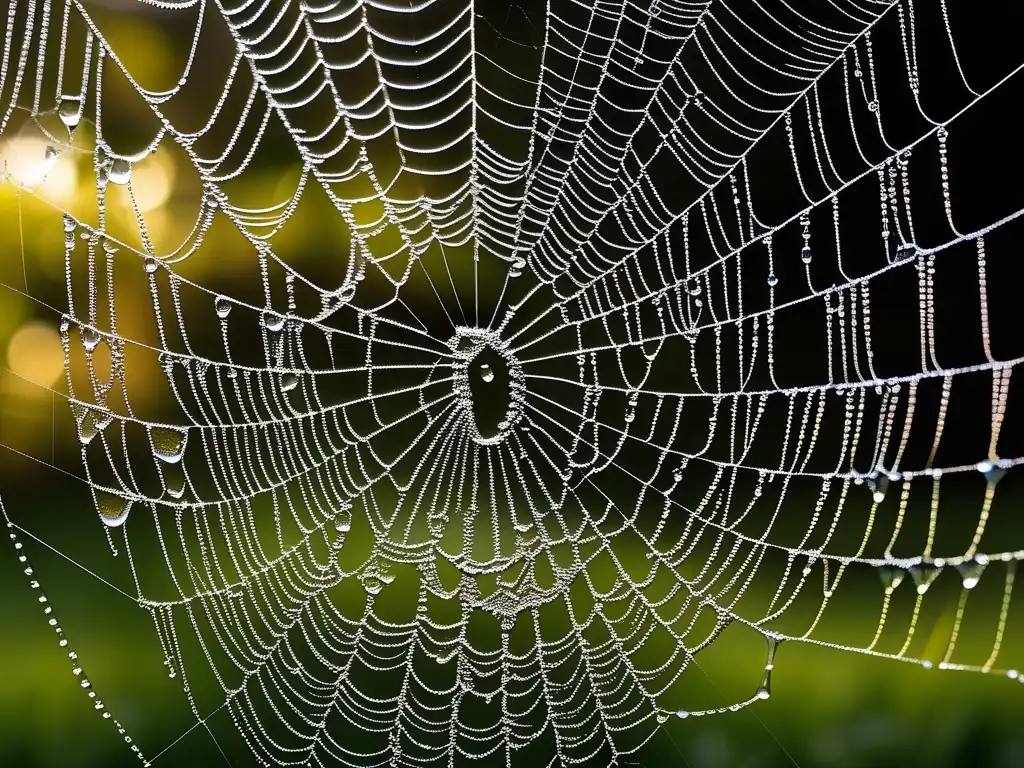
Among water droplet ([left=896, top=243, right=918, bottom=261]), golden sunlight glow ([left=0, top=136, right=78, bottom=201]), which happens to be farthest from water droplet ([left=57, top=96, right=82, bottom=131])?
water droplet ([left=896, top=243, right=918, bottom=261])

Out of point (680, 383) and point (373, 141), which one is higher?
point (373, 141)

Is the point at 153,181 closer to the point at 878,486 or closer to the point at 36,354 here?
the point at 36,354

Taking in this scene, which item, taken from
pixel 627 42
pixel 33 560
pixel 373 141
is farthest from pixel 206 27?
pixel 33 560

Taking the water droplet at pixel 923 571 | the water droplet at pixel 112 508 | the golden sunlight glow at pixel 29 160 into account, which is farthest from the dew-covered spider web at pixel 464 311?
the water droplet at pixel 923 571

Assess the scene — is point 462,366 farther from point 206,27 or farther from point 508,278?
point 206,27

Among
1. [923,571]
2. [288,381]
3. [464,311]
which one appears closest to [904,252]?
[923,571]

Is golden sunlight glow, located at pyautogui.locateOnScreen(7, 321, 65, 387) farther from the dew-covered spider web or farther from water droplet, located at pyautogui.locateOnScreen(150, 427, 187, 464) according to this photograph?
water droplet, located at pyautogui.locateOnScreen(150, 427, 187, 464)
